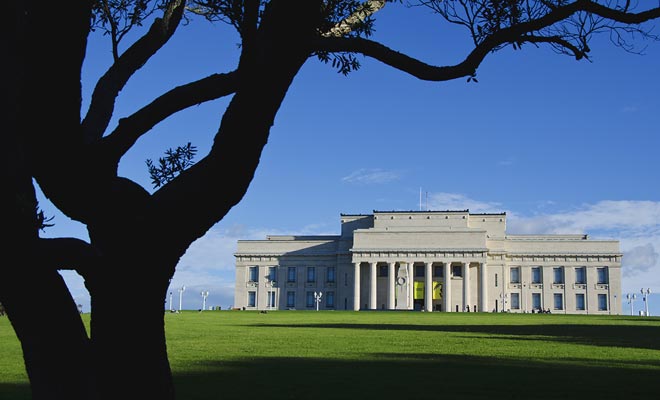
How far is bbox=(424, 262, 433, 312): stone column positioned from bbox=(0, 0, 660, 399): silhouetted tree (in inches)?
3780

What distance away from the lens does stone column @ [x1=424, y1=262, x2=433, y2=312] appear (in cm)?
10125

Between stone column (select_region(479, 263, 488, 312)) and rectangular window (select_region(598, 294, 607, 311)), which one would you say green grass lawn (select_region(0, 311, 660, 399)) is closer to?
stone column (select_region(479, 263, 488, 312))

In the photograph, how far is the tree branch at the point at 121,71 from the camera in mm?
6773

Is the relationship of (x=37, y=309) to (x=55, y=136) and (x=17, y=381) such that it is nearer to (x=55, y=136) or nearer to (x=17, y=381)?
(x=55, y=136)

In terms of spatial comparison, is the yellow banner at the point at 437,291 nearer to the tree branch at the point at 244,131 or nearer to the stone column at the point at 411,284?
the stone column at the point at 411,284

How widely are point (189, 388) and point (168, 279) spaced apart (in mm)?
5961

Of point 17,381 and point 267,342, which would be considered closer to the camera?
point 17,381

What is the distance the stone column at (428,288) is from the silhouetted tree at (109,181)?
96.0 metres

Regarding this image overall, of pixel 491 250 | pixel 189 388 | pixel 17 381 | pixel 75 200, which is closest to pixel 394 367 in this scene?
pixel 189 388

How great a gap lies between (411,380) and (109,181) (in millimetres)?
7723

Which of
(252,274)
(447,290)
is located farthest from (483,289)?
(252,274)

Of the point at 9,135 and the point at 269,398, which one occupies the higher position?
Result: the point at 9,135

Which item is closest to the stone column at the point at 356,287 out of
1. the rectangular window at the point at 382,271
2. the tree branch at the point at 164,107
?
the rectangular window at the point at 382,271

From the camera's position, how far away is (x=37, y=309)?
5.50m
